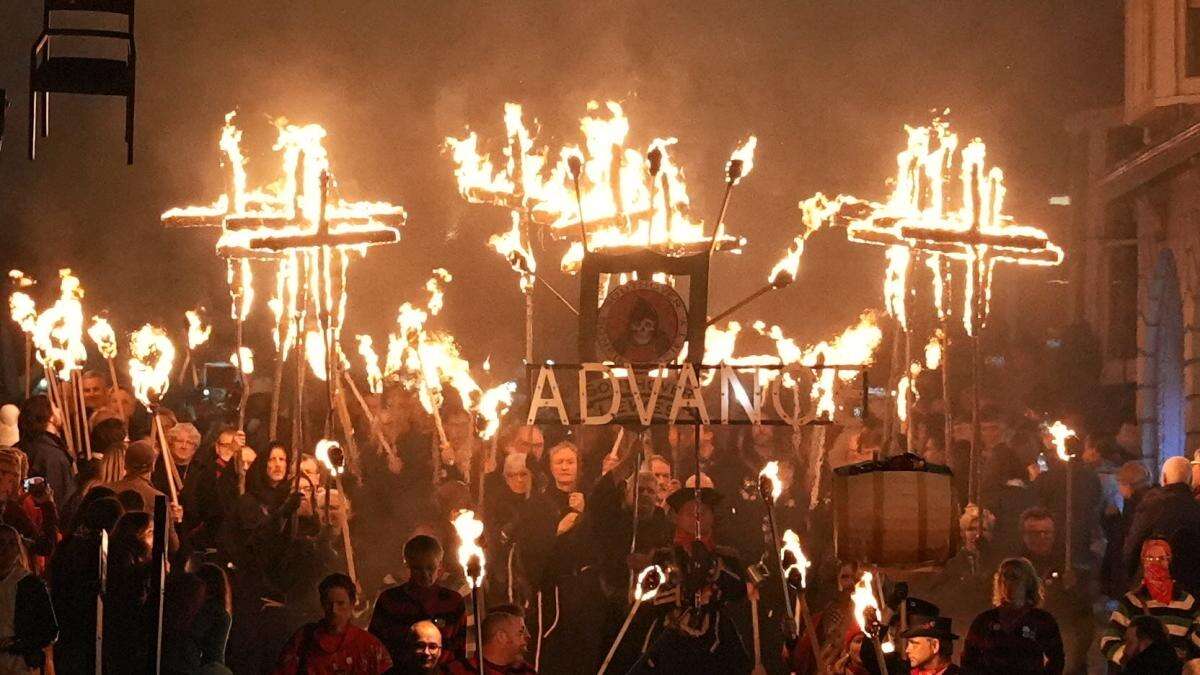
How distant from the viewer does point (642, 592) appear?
35.4 ft

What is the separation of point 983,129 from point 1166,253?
583cm

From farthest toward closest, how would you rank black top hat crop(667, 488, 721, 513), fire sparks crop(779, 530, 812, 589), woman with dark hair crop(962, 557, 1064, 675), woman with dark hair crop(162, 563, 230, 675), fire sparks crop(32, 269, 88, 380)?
1. fire sparks crop(32, 269, 88, 380)
2. black top hat crop(667, 488, 721, 513)
3. woman with dark hair crop(162, 563, 230, 675)
4. woman with dark hair crop(962, 557, 1064, 675)
5. fire sparks crop(779, 530, 812, 589)

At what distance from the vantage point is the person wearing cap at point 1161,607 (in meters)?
10.6

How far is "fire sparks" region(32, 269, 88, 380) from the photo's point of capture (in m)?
16.2

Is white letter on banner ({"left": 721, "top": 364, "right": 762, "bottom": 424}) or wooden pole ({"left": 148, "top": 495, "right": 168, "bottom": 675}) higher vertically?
white letter on banner ({"left": 721, "top": 364, "right": 762, "bottom": 424})

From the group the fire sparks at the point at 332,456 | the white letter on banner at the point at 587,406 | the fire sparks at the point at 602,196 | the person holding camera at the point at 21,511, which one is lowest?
the person holding camera at the point at 21,511

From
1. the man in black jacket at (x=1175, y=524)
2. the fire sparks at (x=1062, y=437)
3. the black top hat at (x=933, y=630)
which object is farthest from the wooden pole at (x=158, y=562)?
the fire sparks at (x=1062, y=437)

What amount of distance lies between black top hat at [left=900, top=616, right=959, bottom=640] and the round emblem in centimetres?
315

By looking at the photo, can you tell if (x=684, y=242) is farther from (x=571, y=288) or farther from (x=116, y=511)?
(x=571, y=288)

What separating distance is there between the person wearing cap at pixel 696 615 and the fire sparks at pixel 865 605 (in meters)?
1.22

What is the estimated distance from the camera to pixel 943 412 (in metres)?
17.3

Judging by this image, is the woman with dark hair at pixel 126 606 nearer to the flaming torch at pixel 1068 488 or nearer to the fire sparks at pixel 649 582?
the fire sparks at pixel 649 582

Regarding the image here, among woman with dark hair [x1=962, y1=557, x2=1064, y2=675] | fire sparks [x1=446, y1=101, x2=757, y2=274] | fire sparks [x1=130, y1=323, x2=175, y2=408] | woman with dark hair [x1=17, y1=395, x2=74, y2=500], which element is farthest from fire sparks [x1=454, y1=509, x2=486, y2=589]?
woman with dark hair [x1=17, y1=395, x2=74, y2=500]

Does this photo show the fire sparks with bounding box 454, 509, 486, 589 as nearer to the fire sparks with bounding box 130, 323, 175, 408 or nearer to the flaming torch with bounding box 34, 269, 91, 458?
the fire sparks with bounding box 130, 323, 175, 408
